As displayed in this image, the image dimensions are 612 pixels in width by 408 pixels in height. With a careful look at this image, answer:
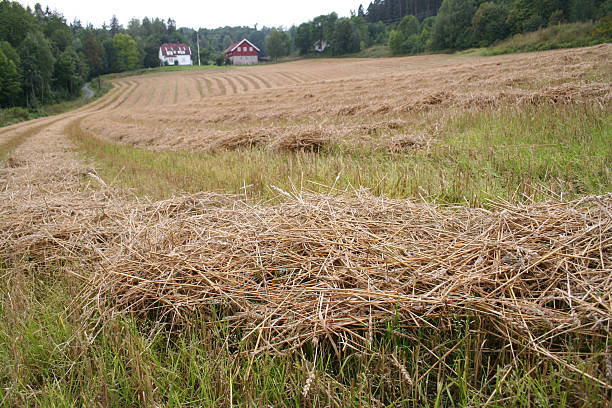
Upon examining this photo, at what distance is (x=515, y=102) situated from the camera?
615cm

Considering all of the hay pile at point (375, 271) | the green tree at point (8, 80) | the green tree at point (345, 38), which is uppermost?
the green tree at point (345, 38)

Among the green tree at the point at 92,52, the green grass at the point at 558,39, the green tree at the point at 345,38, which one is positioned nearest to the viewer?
the green grass at the point at 558,39

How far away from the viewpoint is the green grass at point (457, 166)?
2.98 meters

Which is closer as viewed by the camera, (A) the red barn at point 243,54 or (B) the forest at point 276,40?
(B) the forest at point 276,40

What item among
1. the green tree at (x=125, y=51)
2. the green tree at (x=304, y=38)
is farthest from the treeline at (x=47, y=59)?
the green tree at (x=304, y=38)

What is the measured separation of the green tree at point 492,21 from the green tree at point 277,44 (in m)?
48.7

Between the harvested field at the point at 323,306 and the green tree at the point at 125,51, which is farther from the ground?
the green tree at the point at 125,51

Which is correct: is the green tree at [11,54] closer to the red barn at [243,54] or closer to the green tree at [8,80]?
the green tree at [8,80]

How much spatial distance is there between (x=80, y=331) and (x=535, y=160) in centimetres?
401

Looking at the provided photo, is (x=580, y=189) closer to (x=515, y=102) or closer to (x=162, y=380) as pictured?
(x=162, y=380)

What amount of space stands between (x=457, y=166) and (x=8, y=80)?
55.3 meters

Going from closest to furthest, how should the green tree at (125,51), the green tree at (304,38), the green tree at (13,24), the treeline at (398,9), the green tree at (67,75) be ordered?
the green tree at (67,75)
the green tree at (13,24)
the green tree at (125,51)
the green tree at (304,38)
the treeline at (398,9)

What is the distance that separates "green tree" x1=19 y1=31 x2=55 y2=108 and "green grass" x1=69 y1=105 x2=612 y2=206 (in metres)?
52.7

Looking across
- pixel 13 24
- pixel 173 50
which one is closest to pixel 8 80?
pixel 13 24
